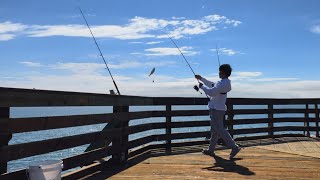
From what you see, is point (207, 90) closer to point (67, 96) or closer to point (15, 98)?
point (67, 96)

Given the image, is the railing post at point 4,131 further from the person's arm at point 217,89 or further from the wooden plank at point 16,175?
the person's arm at point 217,89

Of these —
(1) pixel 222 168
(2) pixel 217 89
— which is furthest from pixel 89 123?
(2) pixel 217 89

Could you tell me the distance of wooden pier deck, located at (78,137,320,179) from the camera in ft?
19.7

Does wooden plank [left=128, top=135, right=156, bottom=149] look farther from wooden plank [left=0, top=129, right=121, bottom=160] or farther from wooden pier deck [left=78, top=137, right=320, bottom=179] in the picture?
wooden plank [left=0, top=129, right=121, bottom=160]

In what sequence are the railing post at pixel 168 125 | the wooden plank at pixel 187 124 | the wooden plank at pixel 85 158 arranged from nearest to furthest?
the wooden plank at pixel 85 158, the railing post at pixel 168 125, the wooden plank at pixel 187 124

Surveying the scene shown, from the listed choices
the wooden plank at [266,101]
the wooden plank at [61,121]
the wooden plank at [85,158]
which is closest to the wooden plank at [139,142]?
the wooden plank at [61,121]

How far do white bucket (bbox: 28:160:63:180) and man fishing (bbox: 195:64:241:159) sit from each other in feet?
12.4

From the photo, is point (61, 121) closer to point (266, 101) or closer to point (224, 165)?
point (224, 165)

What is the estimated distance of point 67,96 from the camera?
5.14 meters

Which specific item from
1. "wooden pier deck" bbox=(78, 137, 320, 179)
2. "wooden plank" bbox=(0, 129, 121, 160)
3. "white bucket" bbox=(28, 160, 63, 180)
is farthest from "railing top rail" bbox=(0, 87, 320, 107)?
"wooden pier deck" bbox=(78, 137, 320, 179)

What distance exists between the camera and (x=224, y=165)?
696 centimetres

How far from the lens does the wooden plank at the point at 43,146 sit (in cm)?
417

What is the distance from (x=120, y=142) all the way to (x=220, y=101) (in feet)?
6.91

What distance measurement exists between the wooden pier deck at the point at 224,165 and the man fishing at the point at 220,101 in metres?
0.35
